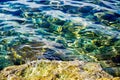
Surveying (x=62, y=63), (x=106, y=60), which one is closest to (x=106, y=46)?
(x=106, y=60)

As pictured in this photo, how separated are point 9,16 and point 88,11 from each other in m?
3.71

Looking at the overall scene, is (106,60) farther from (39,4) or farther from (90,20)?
(39,4)

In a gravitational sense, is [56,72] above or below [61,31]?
above

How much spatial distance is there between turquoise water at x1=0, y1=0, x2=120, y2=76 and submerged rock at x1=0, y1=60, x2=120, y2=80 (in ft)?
5.83

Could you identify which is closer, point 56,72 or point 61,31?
point 56,72

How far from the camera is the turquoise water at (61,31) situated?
8.88 meters

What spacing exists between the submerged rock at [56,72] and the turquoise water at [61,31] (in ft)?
5.83

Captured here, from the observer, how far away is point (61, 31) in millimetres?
10820

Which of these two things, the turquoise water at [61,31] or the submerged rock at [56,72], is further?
the turquoise water at [61,31]

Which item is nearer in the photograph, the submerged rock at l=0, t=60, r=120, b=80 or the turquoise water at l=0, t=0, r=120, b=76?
the submerged rock at l=0, t=60, r=120, b=80

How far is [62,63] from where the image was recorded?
6465 mm

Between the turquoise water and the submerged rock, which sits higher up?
the submerged rock

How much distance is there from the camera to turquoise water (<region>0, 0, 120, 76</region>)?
8.88m

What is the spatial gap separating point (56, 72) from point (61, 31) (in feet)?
16.4
